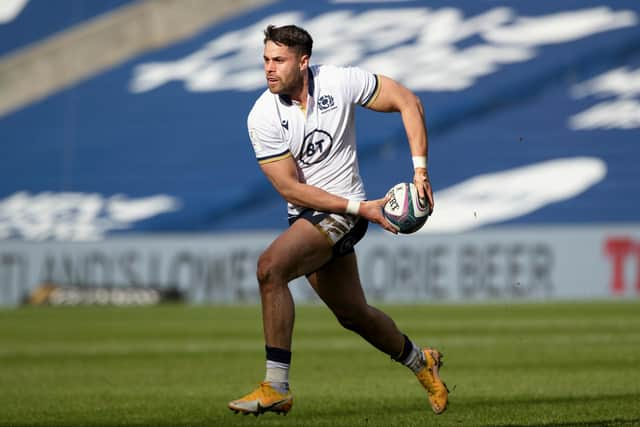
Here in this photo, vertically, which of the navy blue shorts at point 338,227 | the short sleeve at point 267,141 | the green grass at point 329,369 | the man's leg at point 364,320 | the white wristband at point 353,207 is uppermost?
the short sleeve at point 267,141

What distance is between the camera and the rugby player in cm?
714

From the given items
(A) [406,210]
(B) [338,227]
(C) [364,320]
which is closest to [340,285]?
(C) [364,320]

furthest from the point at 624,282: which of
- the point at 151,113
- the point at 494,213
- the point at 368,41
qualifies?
the point at 151,113

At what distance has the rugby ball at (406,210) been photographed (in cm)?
700

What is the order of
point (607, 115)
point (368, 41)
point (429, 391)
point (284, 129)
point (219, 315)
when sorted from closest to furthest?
1. point (284, 129)
2. point (429, 391)
3. point (219, 315)
4. point (607, 115)
5. point (368, 41)

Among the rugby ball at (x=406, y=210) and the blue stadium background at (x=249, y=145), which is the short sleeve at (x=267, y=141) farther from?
the blue stadium background at (x=249, y=145)

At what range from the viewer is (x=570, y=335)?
50.9 ft

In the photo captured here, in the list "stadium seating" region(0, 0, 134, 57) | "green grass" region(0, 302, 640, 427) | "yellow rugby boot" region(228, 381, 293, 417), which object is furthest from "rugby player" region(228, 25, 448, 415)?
"stadium seating" region(0, 0, 134, 57)

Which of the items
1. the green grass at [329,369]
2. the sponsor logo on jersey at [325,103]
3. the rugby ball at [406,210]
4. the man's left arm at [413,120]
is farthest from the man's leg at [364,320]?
the sponsor logo on jersey at [325,103]

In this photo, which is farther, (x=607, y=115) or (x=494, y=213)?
(x=607, y=115)

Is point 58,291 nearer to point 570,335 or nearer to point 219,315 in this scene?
point 219,315

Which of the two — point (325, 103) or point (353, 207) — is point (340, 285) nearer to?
point (353, 207)

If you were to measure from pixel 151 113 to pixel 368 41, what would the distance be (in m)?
6.20

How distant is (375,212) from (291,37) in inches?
43.4
